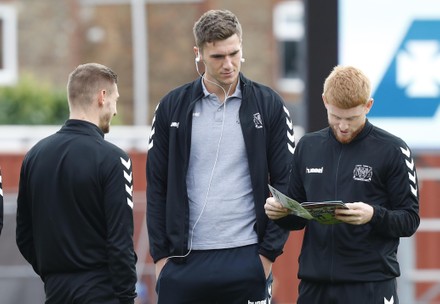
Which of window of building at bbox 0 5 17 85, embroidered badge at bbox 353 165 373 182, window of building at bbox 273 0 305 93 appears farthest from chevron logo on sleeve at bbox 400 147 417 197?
window of building at bbox 0 5 17 85

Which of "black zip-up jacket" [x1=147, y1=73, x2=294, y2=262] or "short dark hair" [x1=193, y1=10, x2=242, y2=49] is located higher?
"short dark hair" [x1=193, y1=10, x2=242, y2=49]

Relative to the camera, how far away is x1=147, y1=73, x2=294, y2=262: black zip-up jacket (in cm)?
557

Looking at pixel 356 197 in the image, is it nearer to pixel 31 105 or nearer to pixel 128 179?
pixel 128 179

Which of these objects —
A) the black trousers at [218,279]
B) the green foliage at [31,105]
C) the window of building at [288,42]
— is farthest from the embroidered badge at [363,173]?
the window of building at [288,42]

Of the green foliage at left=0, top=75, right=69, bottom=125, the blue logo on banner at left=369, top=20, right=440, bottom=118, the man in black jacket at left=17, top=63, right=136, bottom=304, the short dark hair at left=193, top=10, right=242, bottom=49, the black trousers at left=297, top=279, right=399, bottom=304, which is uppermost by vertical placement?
the short dark hair at left=193, top=10, right=242, bottom=49

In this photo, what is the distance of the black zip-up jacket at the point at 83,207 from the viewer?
5277mm

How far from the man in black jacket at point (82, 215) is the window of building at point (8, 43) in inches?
914

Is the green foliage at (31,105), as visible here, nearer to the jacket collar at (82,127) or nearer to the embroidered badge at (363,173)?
the jacket collar at (82,127)

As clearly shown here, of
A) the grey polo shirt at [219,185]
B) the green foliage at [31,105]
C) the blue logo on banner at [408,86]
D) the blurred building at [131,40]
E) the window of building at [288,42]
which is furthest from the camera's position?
the window of building at [288,42]

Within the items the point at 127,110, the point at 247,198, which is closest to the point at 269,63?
the point at 127,110

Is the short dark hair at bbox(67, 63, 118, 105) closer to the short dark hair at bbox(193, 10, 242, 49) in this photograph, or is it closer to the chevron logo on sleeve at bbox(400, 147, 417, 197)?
the short dark hair at bbox(193, 10, 242, 49)

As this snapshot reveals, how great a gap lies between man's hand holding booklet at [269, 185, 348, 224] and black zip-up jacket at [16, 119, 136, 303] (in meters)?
0.76

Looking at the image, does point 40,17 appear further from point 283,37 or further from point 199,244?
point 199,244

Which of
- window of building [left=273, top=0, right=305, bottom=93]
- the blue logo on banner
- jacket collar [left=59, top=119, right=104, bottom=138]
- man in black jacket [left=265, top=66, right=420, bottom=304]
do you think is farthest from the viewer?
window of building [left=273, top=0, right=305, bottom=93]
